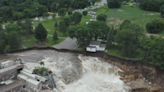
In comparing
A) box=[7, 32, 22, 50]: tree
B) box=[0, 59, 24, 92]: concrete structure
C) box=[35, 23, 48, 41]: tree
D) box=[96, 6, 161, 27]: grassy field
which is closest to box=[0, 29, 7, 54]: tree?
box=[7, 32, 22, 50]: tree

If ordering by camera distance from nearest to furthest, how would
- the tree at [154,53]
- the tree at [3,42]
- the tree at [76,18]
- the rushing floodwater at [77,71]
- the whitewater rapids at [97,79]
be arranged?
the whitewater rapids at [97,79] → the rushing floodwater at [77,71] → the tree at [154,53] → the tree at [3,42] → the tree at [76,18]

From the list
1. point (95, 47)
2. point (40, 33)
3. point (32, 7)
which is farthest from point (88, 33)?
point (32, 7)

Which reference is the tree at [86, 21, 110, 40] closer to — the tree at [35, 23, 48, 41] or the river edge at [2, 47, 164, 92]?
the river edge at [2, 47, 164, 92]

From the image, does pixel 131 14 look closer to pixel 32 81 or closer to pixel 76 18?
pixel 76 18

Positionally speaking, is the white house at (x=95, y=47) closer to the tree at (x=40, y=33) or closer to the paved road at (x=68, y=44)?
the paved road at (x=68, y=44)

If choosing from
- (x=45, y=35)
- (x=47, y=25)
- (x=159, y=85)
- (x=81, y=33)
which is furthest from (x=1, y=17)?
(x=159, y=85)

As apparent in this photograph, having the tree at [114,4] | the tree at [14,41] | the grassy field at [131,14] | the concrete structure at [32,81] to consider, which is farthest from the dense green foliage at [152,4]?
the concrete structure at [32,81]

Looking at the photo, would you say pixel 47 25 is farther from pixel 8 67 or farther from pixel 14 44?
pixel 8 67
